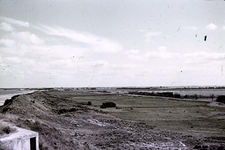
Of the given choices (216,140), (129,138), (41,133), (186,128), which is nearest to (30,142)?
(41,133)

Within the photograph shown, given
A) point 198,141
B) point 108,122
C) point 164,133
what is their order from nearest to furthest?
point 198,141
point 164,133
point 108,122

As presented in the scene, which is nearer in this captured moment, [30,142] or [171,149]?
[30,142]

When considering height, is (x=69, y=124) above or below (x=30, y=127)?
below

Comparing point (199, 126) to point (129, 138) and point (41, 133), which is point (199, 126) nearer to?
point (129, 138)

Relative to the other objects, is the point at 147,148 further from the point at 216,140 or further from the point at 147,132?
Answer: the point at 216,140

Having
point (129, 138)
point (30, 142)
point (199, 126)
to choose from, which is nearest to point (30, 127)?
point (30, 142)

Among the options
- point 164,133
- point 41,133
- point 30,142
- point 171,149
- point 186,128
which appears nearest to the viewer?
point 30,142

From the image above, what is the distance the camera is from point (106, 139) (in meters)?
Answer: 12.4

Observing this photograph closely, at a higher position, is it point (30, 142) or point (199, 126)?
point (30, 142)

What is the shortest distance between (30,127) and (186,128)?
11316 mm

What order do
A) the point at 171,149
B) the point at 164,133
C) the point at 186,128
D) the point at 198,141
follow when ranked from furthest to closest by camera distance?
the point at 186,128 → the point at 164,133 → the point at 198,141 → the point at 171,149

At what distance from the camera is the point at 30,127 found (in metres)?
10.1

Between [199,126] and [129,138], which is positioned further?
[199,126]

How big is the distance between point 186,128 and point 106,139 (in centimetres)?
692
